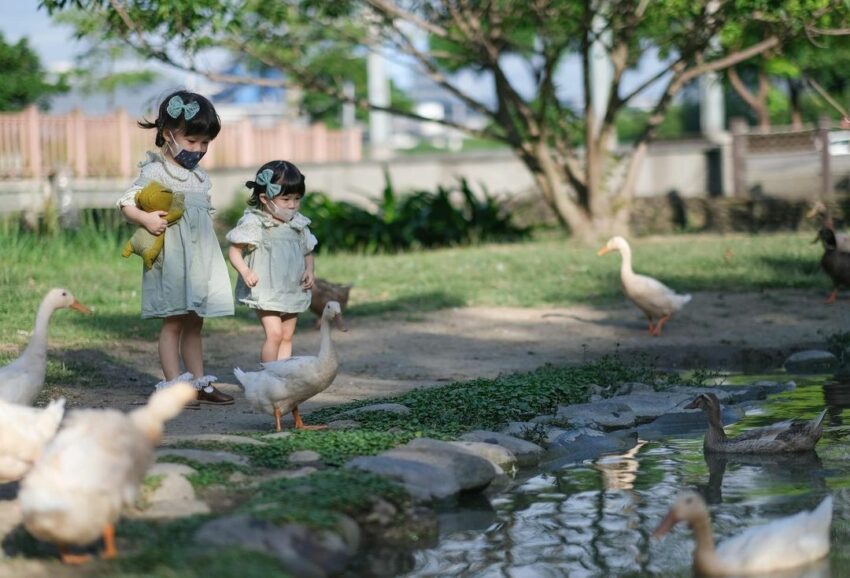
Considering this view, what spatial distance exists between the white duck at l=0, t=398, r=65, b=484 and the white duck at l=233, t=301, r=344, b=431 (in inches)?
55.9

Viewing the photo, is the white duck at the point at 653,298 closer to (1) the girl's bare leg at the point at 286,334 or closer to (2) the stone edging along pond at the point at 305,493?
(2) the stone edging along pond at the point at 305,493

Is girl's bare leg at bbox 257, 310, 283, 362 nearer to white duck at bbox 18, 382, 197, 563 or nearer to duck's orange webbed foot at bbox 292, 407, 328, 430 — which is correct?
duck's orange webbed foot at bbox 292, 407, 328, 430

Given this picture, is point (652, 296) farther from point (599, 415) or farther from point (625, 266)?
point (599, 415)

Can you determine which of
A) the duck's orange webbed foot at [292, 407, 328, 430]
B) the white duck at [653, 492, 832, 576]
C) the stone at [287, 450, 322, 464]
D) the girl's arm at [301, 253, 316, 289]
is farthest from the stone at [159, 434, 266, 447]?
the white duck at [653, 492, 832, 576]

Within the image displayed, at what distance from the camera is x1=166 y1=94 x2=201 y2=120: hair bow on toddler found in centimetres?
721

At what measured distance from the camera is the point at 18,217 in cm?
1841

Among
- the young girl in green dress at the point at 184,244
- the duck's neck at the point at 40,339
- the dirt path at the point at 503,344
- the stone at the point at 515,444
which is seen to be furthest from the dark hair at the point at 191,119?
the stone at the point at 515,444

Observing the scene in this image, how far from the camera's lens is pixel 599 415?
7.46 m

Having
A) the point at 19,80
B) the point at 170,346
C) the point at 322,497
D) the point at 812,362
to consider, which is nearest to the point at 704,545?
the point at 322,497

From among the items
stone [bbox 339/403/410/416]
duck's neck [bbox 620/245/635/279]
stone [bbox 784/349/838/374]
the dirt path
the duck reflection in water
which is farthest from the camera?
duck's neck [bbox 620/245/635/279]

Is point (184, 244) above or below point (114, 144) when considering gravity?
Answer: below

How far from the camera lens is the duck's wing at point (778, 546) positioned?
4.69 m

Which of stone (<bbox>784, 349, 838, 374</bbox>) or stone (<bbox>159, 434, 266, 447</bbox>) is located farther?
stone (<bbox>784, 349, 838, 374</bbox>)

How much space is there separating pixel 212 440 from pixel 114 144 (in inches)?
730
